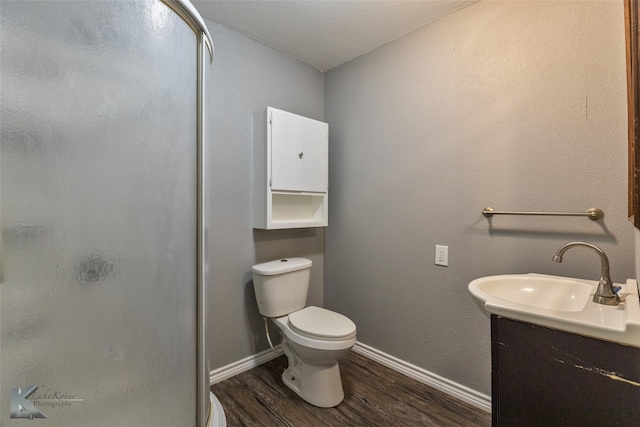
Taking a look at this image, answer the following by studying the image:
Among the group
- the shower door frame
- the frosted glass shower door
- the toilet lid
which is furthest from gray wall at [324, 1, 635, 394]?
the frosted glass shower door

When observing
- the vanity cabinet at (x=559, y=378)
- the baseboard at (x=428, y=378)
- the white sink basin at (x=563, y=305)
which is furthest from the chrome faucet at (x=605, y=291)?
the baseboard at (x=428, y=378)

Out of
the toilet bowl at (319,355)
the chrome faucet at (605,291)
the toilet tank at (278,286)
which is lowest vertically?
the toilet bowl at (319,355)

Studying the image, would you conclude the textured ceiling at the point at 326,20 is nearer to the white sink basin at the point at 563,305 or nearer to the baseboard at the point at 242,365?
the white sink basin at the point at 563,305

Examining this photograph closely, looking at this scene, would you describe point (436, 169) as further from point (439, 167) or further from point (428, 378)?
point (428, 378)

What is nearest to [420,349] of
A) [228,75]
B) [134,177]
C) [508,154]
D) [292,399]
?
[292,399]

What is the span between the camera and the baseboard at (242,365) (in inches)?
68.7

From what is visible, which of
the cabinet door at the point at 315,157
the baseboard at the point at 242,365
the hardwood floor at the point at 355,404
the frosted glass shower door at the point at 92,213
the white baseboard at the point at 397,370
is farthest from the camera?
the cabinet door at the point at 315,157

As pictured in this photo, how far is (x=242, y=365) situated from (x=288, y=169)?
4.38 feet

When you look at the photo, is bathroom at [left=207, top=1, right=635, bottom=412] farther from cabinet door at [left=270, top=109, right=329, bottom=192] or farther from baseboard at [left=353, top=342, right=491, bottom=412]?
cabinet door at [left=270, top=109, right=329, bottom=192]

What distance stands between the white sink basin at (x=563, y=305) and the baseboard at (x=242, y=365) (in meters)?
1.49

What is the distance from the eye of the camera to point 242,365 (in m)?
1.88

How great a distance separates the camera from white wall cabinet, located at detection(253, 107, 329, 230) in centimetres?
183

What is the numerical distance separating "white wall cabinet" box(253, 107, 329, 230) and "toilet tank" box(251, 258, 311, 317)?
10.6 inches

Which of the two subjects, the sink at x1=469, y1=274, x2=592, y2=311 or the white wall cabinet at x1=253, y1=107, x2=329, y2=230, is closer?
the sink at x1=469, y1=274, x2=592, y2=311
